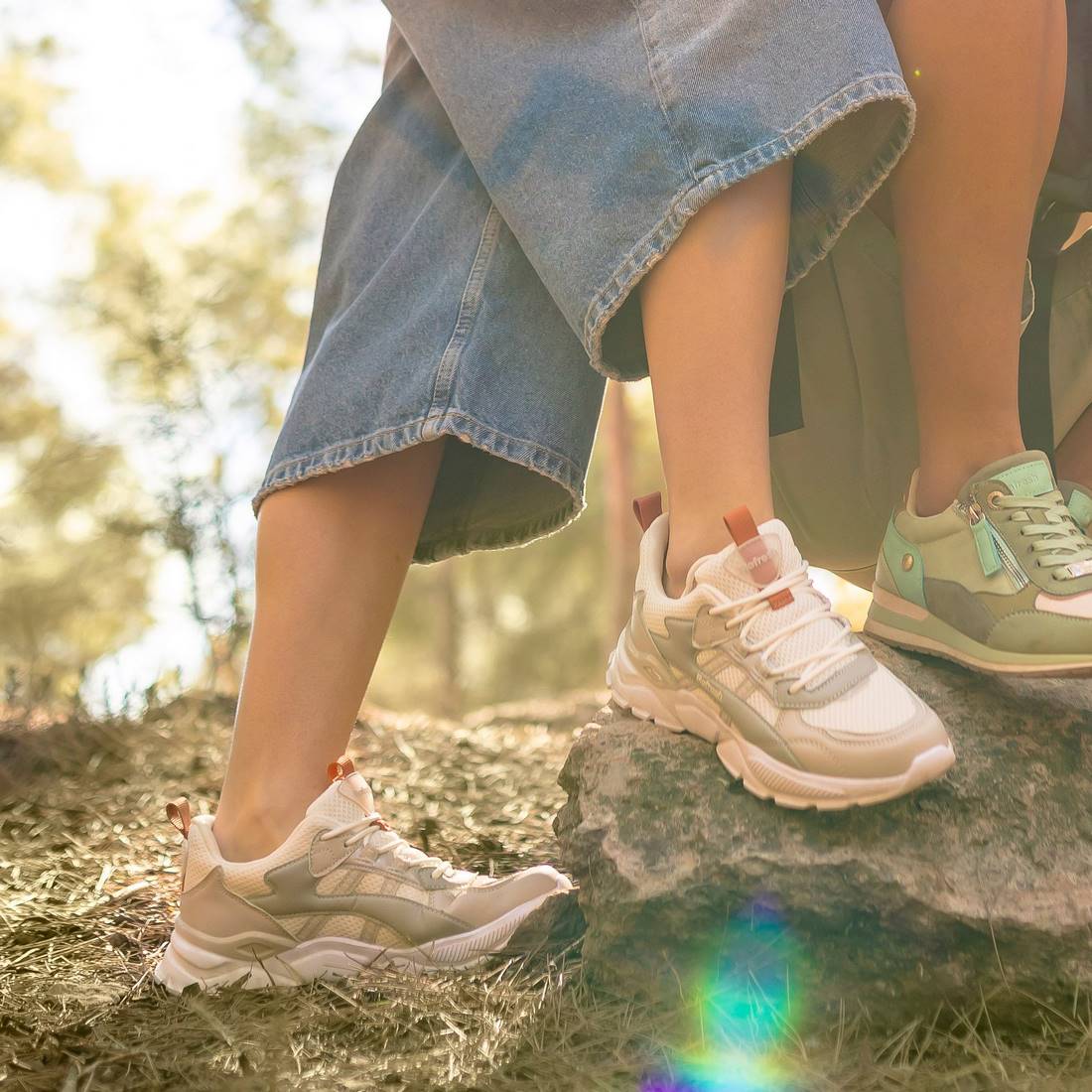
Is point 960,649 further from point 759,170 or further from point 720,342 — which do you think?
point 759,170

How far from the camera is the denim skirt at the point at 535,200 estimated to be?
4.07 feet

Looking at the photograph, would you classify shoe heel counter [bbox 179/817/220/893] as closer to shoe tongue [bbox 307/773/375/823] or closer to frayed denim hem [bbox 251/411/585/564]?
shoe tongue [bbox 307/773/375/823]

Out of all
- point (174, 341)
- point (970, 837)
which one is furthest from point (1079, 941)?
point (174, 341)

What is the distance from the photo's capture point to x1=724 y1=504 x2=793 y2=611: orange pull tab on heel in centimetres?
121

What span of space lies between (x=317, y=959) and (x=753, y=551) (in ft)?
2.59

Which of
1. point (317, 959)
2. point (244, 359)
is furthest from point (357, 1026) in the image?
point (244, 359)

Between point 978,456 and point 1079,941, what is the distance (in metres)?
0.61

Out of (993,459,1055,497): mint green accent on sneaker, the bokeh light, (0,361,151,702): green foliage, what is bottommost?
(0,361,151,702): green foliage

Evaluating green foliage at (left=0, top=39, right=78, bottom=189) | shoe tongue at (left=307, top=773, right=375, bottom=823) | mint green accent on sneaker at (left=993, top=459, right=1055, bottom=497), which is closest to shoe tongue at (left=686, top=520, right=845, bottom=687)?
mint green accent on sneaker at (left=993, top=459, right=1055, bottom=497)

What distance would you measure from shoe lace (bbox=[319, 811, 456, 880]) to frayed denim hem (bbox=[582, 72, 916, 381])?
701 mm

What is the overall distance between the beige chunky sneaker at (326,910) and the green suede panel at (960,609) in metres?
0.64

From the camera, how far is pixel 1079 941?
1184 millimetres

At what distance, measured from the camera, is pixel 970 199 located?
4.40 ft

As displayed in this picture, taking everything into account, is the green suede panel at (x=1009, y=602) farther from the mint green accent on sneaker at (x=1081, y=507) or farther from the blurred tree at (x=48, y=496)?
the blurred tree at (x=48, y=496)
